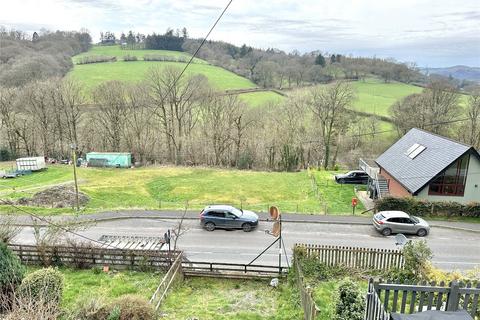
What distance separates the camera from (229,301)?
1466 cm

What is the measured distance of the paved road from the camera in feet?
66.1

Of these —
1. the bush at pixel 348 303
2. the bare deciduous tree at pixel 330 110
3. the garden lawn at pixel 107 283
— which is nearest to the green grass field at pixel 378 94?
the bare deciduous tree at pixel 330 110

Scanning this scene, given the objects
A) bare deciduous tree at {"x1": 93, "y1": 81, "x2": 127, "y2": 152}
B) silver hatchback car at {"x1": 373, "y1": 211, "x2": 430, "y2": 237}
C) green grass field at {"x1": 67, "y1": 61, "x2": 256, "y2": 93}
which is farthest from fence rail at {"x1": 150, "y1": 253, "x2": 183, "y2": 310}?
green grass field at {"x1": 67, "y1": 61, "x2": 256, "y2": 93}

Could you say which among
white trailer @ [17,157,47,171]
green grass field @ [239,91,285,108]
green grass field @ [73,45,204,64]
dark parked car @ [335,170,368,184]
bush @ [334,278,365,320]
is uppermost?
green grass field @ [73,45,204,64]

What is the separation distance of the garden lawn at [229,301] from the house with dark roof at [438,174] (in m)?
16.2

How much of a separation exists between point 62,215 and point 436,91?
51046 millimetres

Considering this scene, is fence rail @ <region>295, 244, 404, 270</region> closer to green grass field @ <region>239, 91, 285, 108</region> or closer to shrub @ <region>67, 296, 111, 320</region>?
shrub @ <region>67, 296, 111, 320</region>

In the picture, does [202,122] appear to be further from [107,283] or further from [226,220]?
[107,283]

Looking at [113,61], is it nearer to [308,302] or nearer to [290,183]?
[290,183]

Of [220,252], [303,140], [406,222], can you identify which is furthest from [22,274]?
[303,140]

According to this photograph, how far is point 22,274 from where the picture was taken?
14.6 metres

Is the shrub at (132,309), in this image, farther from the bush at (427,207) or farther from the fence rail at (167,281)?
the bush at (427,207)

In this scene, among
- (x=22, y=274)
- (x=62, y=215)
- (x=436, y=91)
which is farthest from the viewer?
(x=436, y=91)

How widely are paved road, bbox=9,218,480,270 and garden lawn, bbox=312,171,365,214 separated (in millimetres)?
4339
